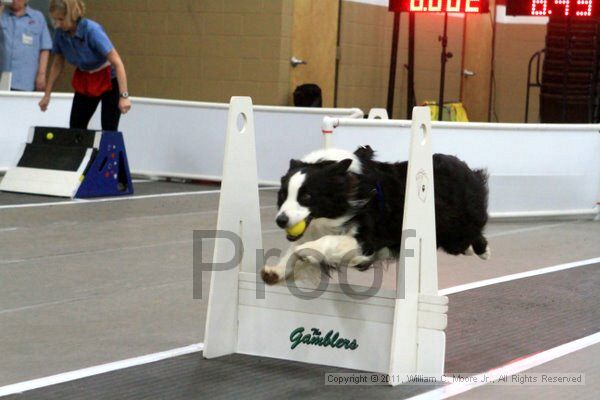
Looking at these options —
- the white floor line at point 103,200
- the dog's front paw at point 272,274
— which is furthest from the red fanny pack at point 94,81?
the dog's front paw at point 272,274

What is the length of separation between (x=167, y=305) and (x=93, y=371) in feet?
4.73

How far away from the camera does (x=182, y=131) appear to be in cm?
1184

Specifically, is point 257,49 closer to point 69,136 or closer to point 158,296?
point 69,136

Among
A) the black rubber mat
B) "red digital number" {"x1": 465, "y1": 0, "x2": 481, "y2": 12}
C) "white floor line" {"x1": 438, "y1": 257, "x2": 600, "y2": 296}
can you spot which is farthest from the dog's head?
"red digital number" {"x1": 465, "y1": 0, "x2": 481, "y2": 12}

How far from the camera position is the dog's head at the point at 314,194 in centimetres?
447

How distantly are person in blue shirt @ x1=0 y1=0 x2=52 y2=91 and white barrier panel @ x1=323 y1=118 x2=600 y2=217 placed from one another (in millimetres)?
4944

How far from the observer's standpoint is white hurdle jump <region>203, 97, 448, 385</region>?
4.59m

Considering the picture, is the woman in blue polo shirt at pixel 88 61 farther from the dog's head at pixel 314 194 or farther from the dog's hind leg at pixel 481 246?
the dog's head at pixel 314 194

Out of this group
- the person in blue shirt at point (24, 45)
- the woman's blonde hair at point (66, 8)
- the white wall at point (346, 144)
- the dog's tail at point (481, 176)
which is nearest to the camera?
the dog's tail at point (481, 176)

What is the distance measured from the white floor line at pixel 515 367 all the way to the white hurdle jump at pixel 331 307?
158 millimetres

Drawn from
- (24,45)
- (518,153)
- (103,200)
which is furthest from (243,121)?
(24,45)

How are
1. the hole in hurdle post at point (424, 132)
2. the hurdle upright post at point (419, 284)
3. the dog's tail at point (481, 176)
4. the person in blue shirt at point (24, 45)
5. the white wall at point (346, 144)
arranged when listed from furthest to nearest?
1. the person in blue shirt at point (24, 45)
2. the white wall at point (346, 144)
3. the dog's tail at point (481, 176)
4. the hole in hurdle post at point (424, 132)
5. the hurdle upright post at point (419, 284)

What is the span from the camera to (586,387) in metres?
4.63

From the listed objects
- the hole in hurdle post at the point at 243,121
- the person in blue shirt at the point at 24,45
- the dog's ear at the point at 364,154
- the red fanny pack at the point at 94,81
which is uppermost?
the person in blue shirt at the point at 24,45
